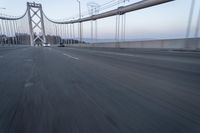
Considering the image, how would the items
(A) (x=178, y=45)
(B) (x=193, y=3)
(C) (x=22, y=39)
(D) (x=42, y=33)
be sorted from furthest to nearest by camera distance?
(C) (x=22, y=39) < (D) (x=42, y=33) < (B) (x=193, y=3) < (A) (x=178, y=45)

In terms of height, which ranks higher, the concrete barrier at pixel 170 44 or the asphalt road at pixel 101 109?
the concrete barrier at pixel 170 44

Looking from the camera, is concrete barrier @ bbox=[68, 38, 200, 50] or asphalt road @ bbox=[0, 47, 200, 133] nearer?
asphalt road @ bbox=[0, 47, 200, 133]

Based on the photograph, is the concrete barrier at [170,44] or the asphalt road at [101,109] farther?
the concrete barrier at [170,44]

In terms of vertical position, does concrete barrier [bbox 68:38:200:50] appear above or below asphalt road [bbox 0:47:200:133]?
above

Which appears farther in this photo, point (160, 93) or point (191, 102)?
point (160, 93)

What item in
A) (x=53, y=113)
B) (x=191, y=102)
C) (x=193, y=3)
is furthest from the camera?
(x=193, y=3)

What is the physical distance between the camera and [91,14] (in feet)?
165

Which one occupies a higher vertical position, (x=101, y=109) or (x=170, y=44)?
(x=170, y=44)

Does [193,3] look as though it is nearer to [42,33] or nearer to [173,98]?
[173,98]

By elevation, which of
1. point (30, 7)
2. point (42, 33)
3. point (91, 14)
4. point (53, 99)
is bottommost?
point (53, 99)

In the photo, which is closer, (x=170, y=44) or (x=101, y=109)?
(x=101, y=109)

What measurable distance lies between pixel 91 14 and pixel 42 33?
38.3 metres

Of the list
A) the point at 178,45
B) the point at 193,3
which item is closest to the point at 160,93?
the point at 178,45

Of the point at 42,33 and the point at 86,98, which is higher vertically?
the point at 42,33
